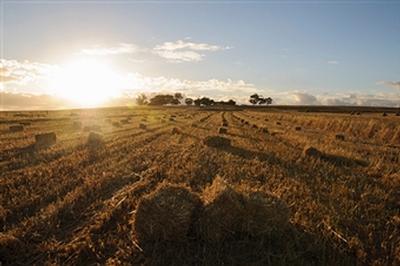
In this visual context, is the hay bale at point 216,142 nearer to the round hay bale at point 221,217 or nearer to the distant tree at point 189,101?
the round hay bale at point 221,217

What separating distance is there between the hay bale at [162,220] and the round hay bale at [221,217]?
0.84ft

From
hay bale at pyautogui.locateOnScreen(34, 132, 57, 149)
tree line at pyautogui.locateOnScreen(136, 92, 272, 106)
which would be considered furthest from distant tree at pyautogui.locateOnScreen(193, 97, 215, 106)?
hay bale at pyautogui.locateOnScreen(34, 132, 57, 149)

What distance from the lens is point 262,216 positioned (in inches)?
266

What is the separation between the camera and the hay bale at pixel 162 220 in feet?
21.0

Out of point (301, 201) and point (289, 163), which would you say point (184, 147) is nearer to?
point (289, 163)

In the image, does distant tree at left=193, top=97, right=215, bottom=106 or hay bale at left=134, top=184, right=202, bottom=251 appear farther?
distant tree at left=193, top=97, right=215, bottom=106

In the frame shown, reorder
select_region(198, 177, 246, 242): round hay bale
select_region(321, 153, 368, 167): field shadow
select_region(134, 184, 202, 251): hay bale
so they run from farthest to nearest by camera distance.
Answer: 1. select_region(321, 153, 368, 167): field shadow
2. select_region(198, 177, 246, 242): round hay bale
3. select_region(134, 184, 202, 251): hay bale

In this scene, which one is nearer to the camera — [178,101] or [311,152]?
[311,152]

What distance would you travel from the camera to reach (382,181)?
1115 centimetres

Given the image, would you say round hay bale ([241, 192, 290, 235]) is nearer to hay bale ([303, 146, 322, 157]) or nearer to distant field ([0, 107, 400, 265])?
distant field ([0, 107, 400, 265])

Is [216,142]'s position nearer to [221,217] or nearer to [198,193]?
[198,193]

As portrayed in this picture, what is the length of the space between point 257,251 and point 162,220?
1.68m

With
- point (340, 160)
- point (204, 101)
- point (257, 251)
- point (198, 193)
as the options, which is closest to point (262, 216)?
point (257, 251)

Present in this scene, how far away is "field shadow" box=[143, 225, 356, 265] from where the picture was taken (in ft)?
19.5
